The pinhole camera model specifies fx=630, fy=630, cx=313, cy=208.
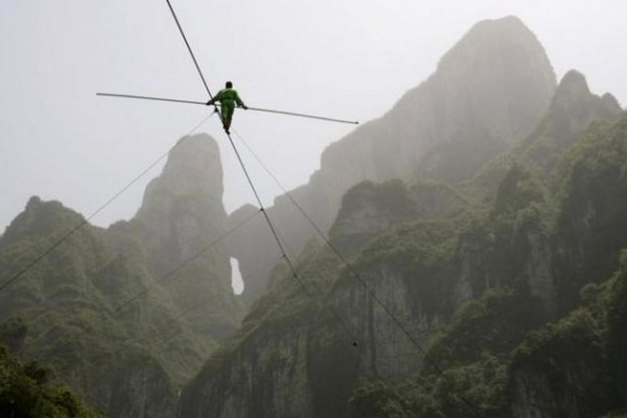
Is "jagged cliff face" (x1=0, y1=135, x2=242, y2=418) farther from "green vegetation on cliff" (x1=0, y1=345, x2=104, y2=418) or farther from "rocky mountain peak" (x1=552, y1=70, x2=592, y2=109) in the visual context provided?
"rocky mountain peak" (x1=552, y1=70, x2=592, y2=109)

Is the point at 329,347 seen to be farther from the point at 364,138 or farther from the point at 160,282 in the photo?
the point at 364,138

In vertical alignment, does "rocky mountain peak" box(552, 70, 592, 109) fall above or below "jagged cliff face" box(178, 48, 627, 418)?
above

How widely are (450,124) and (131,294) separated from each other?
196 ft

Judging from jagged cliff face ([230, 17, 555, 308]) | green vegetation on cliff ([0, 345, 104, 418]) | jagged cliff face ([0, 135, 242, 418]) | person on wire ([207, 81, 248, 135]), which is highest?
jagged cliff face ([230, 17, 555, 308])

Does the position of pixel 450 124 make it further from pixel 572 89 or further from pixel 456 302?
pixel 456 302

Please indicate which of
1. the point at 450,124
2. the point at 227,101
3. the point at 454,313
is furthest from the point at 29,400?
the point at 450,124

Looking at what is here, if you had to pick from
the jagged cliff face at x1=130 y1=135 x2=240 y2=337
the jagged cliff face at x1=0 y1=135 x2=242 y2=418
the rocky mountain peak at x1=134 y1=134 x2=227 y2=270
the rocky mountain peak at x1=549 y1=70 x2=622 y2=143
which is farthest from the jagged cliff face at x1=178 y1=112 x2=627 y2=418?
the rocky mountain peak at x1=134 y1=134 x2=227 y2=270

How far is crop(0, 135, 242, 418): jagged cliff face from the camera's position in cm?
7006

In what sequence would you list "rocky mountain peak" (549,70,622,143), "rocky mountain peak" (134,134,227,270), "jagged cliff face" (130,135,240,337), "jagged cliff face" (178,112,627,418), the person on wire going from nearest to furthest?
the person on wire < "jagged cliff face" (178,112,627,418) < "rocky mountain peak" (549,70,622,143) < "jagged cliff face" (130,135,240,337) < "rocky mountain peak" (134,134,227,270)

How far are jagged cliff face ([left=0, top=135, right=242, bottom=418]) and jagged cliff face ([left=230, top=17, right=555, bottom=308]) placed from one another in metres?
14.8

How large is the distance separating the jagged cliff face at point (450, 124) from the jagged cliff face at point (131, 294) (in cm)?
1477

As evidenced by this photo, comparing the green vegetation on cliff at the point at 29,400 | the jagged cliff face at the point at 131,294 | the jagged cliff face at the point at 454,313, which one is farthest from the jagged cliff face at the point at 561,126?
the green vegetation on cliff at the point at 29,400

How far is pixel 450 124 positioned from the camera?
358 feet

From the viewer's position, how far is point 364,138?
13112 cm
